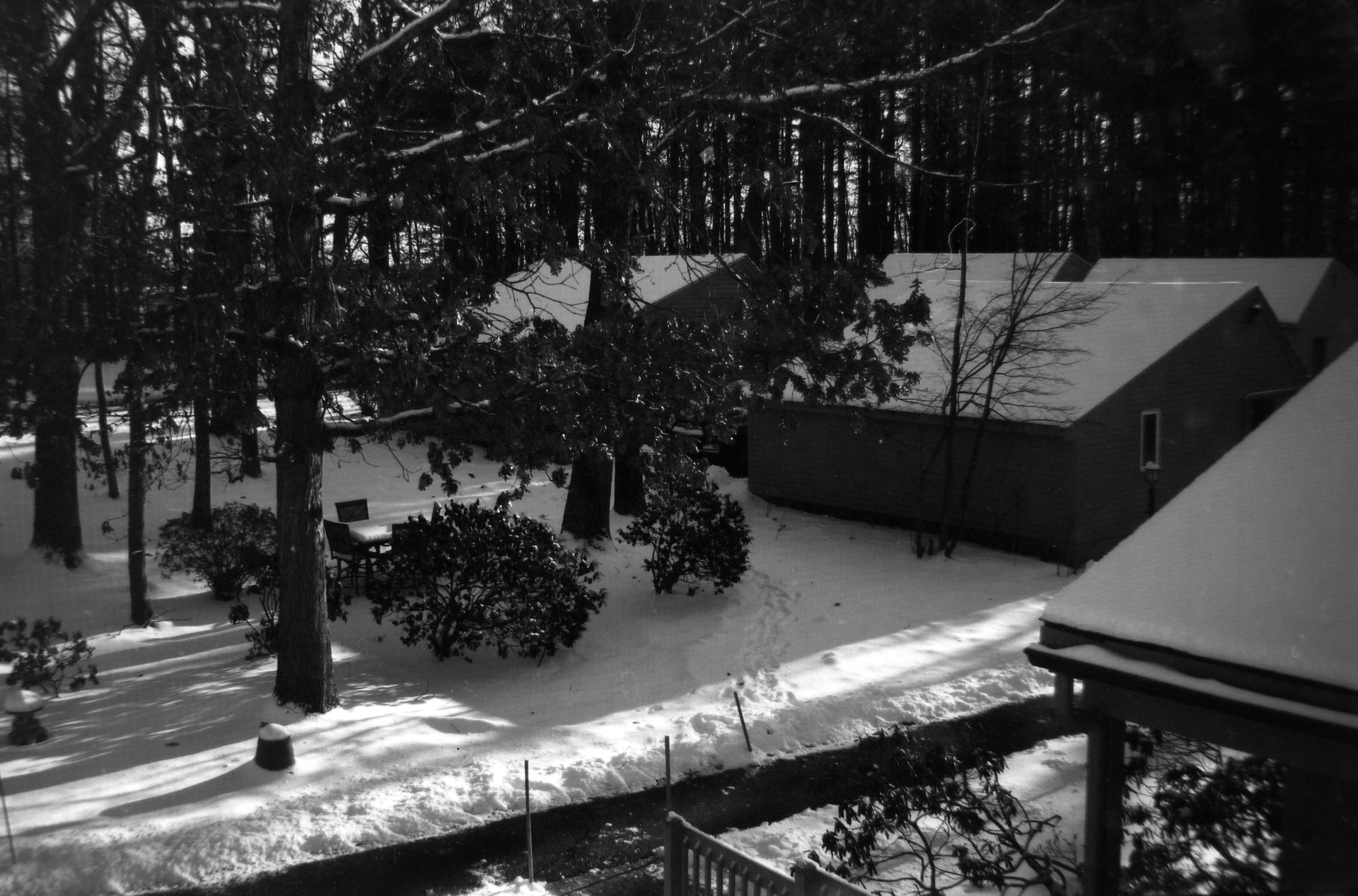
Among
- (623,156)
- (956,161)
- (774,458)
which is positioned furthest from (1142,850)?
(956,161)

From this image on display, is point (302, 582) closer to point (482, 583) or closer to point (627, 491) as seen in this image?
point (482, 583)

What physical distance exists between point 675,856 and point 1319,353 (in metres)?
22.8

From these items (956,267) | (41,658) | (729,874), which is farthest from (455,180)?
(956,267)

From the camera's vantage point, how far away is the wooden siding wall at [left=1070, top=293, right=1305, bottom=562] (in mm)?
18000

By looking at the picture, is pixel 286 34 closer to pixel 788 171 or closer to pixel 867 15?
pixel 788 171

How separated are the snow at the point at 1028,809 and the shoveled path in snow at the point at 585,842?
0.26 metres

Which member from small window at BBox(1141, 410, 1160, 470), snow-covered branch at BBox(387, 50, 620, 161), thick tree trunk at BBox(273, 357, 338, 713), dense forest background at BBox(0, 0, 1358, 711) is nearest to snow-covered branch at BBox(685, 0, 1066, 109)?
dense forest background at BBox(0, 0, 1358, 711)

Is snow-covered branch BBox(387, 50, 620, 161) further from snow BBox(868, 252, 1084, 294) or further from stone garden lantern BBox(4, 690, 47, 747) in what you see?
snow BBox(868, 252, 1084, 294)

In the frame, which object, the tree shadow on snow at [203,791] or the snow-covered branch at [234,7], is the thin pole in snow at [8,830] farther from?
the snow-covered branch at [234,7]

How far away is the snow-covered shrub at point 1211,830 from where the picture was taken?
6.18 m

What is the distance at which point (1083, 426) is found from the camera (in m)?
17.6

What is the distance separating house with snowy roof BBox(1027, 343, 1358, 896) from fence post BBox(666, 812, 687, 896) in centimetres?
217

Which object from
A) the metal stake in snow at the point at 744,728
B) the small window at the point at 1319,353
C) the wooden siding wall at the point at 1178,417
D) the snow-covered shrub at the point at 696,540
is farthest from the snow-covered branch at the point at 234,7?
the small window at the point at 1319,353

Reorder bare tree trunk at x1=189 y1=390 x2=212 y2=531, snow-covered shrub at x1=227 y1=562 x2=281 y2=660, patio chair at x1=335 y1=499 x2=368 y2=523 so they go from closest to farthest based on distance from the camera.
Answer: snow-covered shrub at x1=227 y1=562 x2=281 y2=660 → bare tree trunk at x1=189 y1=390 x2=212 y2=531 → patio chair at x1=335 y1=499 x2=368 y2=523
